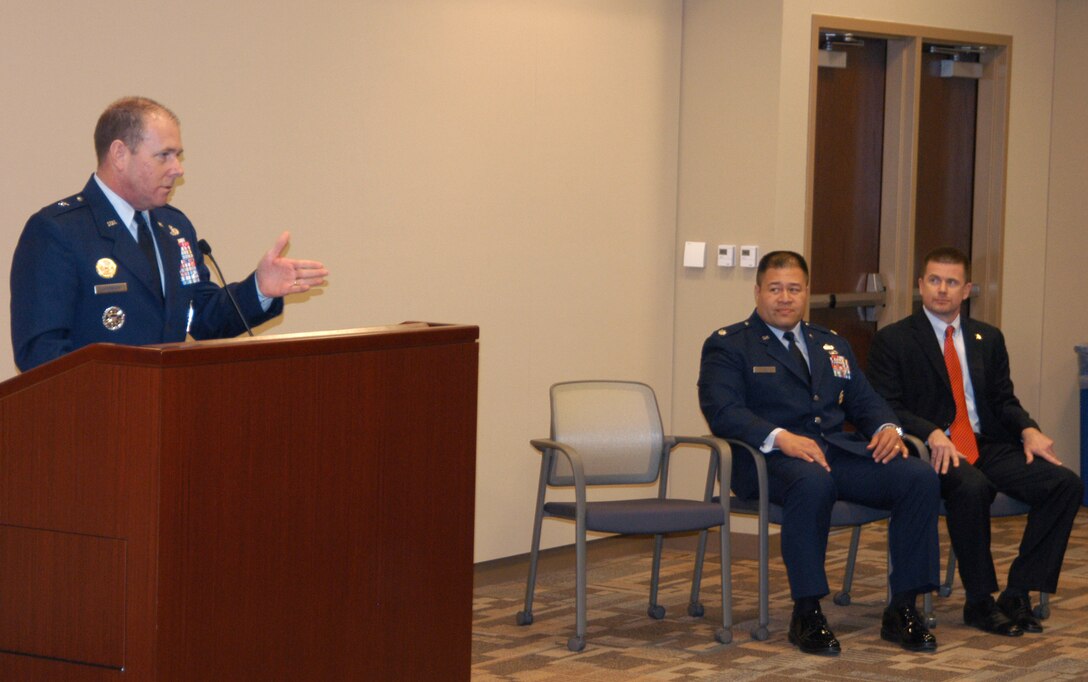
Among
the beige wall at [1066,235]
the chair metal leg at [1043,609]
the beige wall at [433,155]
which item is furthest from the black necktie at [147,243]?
the beige wall at [1066,235]

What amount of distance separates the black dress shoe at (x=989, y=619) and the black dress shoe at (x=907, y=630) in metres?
0.26

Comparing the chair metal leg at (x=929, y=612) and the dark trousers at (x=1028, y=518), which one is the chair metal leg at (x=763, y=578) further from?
the dark trousers at (x=1028, y=518)

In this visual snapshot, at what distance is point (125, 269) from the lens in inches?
121

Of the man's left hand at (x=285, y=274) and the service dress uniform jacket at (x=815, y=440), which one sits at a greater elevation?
the man's left hand at (x=285, y=274)

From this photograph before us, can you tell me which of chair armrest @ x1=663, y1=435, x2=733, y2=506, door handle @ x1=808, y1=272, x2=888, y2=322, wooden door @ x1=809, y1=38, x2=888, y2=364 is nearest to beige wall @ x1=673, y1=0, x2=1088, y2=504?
wooden door @ x1=809, y1=38, x2=888, y2=364

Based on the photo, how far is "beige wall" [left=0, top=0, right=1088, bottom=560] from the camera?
468cm

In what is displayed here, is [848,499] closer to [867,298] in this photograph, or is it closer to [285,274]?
[867,298]

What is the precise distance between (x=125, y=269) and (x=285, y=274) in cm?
34

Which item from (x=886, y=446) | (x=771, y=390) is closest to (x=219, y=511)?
(x=771, y=390)

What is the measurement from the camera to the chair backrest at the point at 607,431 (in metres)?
5.02

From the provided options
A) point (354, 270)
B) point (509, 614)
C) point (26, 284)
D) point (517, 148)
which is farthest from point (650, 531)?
point (26, 284)

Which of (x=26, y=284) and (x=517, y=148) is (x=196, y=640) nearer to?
(x=26, y=284)

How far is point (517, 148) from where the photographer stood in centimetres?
593

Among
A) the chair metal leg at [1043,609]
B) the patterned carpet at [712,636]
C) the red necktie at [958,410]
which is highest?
the red necktie at [958,410]
